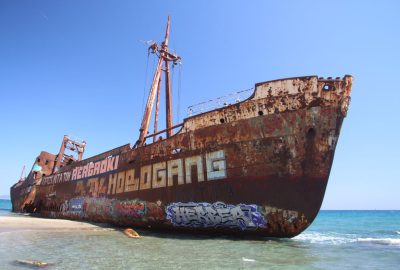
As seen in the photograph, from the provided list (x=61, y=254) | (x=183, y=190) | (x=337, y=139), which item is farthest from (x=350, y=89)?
(x=61, y=254)

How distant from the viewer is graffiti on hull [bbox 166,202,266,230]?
10047mm

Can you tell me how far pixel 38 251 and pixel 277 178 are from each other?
23.0 feet

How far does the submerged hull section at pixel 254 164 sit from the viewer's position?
984cm

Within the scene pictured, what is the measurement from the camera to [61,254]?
6992 millimetres

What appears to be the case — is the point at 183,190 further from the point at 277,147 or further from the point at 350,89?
the point at 350,89

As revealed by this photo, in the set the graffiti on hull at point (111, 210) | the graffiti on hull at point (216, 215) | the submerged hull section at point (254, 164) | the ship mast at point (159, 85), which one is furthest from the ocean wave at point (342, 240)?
the ship mast at point (159, 85)

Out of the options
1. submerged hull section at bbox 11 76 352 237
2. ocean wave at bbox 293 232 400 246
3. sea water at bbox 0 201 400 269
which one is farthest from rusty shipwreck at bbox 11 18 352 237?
ocean wave at bbox 293 232 400 246

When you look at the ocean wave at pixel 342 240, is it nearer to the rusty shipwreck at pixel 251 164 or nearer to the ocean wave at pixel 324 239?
the ocean wave at pixel 324 239

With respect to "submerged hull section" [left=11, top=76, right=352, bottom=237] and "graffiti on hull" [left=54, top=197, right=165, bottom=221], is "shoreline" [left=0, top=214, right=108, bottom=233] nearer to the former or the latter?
"graffiti on hull" [left=54, top=197, right=165, bottom=221]

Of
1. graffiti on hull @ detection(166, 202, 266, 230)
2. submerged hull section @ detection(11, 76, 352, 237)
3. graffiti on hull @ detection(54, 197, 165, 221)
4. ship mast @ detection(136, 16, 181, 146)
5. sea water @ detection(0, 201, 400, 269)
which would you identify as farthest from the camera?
ship mast @ detection(136, 16, 181, 146)

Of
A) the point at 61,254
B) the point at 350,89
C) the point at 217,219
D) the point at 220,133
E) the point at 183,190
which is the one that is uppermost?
the point at 350,89

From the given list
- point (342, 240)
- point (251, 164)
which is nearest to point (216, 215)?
point (251, 164)

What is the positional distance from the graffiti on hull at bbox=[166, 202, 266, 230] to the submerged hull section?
32 mm

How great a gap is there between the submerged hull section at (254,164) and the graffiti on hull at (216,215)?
3 cm
